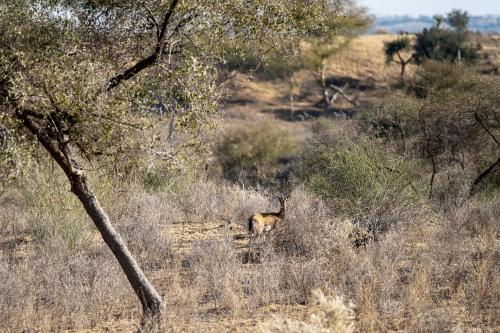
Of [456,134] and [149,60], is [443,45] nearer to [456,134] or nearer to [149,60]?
[456,134]

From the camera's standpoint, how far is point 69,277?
337 inches

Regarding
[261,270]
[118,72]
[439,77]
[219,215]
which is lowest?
[219,215]

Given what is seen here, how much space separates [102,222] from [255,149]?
2284 cm

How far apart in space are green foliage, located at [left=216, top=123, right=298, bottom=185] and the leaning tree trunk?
2122 cm

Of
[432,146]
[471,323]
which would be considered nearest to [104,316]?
[471,323]

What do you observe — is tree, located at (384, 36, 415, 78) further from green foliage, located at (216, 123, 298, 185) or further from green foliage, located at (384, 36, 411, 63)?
green foliage, located at (216, 123, 298, 185)

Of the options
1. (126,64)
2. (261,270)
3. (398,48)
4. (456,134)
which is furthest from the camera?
(398,48)

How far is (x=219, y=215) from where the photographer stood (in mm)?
14016

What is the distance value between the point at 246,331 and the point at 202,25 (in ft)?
9.70

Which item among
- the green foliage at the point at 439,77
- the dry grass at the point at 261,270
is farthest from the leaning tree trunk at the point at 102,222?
the green foliage at the point at 439,77

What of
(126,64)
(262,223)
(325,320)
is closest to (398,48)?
(262,223)

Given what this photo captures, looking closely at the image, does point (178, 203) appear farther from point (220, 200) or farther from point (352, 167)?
point (352, 167)

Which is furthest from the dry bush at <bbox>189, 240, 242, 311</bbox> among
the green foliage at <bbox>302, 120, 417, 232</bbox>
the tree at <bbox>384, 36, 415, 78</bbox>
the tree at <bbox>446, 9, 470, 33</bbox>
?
the tree at <bbox>446, 9, 470, 33</bbox>

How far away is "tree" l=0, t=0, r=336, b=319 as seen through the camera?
6250 mm
